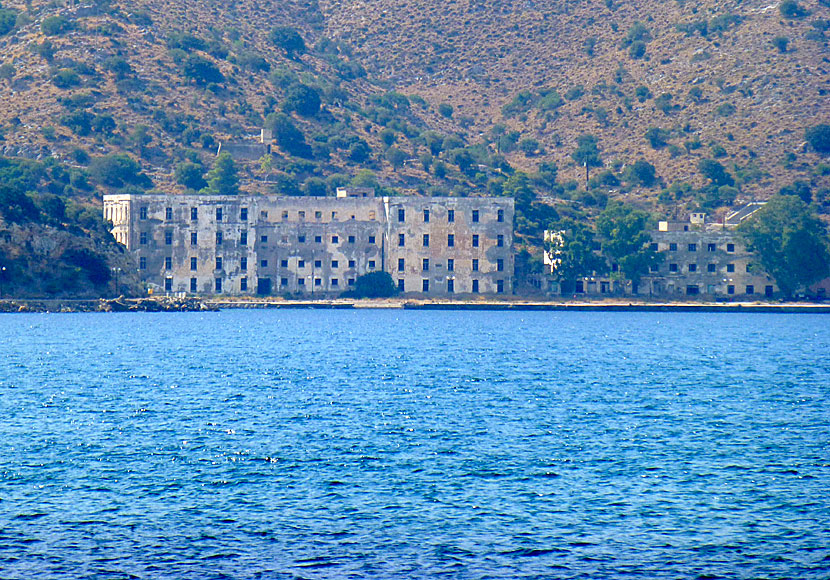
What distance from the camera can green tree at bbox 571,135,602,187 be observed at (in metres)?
182

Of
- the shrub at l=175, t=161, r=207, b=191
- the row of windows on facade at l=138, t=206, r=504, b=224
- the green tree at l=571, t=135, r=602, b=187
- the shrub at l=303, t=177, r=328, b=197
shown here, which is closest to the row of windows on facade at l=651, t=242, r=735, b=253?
the row of windows on facade at l=138, t=206, r=504, b=224

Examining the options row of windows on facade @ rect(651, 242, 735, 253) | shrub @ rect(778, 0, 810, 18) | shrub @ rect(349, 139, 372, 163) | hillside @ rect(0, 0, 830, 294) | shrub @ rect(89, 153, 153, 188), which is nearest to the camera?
row of windows on facade @ rect(651, 242, 735, 253)

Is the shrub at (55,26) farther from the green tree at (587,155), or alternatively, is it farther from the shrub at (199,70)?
the green tree at (587,155)

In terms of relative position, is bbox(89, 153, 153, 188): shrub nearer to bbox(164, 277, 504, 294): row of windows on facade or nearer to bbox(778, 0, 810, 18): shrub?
bbox(164, 277, 504, 294): row of windows on facade

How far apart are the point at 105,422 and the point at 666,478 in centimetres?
1769

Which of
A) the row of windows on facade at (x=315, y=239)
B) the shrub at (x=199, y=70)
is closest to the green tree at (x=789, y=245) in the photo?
the row of windows on facade at (x=315, y=239)

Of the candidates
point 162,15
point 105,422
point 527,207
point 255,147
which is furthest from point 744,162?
point 105,422

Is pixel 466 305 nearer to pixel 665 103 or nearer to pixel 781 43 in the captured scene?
pixel 665 103

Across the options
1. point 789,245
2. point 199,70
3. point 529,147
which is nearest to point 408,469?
point 789,245

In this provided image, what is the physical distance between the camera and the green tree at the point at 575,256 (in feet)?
407

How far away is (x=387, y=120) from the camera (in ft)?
614

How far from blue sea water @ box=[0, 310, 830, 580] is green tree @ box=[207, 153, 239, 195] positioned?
79.4m

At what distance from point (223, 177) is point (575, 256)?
45.8m

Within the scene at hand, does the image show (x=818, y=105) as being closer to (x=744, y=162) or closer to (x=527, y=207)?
(x=744, y=162)
